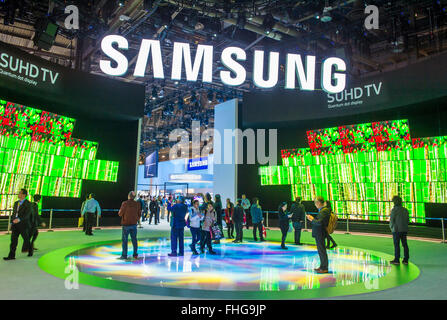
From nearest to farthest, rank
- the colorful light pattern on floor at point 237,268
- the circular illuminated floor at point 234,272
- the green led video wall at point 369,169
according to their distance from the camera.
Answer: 1. the circular illuminated floor at point 234,272
2. the colorful light pattern on floor at point 237,268
3. the green led video wall at point 369,169

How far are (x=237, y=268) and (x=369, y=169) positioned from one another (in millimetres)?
8859

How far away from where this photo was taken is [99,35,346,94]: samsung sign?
1001cm

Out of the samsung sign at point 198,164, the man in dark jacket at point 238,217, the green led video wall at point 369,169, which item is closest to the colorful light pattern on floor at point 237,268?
the man in dark jacket at point 238,217

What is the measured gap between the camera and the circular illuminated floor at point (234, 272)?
4.56 metres

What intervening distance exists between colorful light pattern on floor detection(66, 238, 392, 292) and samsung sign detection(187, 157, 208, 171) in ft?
57.9

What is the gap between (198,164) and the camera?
90.1 ft

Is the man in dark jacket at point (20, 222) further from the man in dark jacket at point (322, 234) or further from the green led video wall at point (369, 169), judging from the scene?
the green led video wall at point (369, 169)

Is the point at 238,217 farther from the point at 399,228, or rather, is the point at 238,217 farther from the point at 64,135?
the point at 64,135

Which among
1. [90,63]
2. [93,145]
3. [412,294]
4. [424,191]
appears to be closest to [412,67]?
[424,191]

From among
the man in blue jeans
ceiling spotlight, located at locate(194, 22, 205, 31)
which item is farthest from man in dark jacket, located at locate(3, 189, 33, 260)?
ceiling spotlight, located at locate(194, 22, 205, 31)

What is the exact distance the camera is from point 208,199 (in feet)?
28.5

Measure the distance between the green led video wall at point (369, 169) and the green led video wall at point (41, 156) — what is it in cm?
878

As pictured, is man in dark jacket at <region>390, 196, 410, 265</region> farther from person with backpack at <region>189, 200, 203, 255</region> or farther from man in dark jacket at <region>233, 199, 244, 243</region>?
man in dark jacket at <region>233, 199, 244, 243</region>
